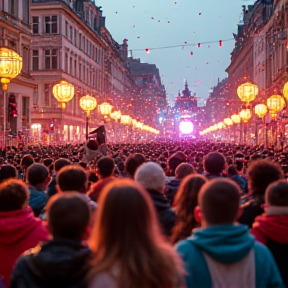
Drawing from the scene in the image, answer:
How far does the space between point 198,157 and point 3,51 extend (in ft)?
28.2

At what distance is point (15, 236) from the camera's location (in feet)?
16.0

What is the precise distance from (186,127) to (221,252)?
424ft

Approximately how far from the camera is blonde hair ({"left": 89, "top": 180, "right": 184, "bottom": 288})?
320cm

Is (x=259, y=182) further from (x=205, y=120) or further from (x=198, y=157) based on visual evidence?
(x=205, y=120)

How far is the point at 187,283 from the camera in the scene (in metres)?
3.78

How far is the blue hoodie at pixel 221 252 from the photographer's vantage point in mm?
3711

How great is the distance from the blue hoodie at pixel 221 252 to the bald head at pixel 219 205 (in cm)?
6

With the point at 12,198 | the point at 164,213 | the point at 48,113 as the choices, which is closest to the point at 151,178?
the point at 164,213

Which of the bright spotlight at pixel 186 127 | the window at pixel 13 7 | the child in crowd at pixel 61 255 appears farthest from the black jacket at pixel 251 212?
the bright spotlight at pixel 186 127

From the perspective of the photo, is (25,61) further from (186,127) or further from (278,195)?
(186,127)

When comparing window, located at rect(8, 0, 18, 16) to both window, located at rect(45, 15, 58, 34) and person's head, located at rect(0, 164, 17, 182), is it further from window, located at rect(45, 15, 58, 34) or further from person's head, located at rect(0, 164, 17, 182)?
person's head, located at rect(0, 164, 17, 182)

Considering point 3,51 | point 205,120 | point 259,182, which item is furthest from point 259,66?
point 205,120

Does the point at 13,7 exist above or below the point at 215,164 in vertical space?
above

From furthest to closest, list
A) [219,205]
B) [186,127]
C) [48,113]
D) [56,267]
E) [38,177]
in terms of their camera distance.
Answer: [186,127] → [48,113] → [38,177] → [219,205] → [56,267]
